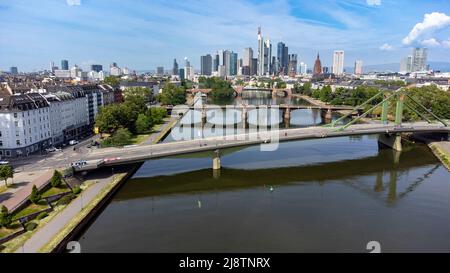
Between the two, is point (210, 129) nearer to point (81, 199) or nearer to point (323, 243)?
point (81, 199)

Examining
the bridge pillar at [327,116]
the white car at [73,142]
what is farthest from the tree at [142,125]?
the bridge pillar at [327,116]

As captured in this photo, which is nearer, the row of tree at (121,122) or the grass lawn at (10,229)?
the grass lawn at (10,229)

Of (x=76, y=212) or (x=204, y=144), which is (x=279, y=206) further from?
(x=76, y=212)

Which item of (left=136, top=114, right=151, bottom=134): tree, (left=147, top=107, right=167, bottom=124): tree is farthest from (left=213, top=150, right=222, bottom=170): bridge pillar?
(left=147, top=107, right=167, bottom=124): tree

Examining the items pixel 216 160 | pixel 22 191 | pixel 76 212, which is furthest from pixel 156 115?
pixel 76 212

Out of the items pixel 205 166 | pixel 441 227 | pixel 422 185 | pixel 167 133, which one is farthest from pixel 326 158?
pixel 167 133

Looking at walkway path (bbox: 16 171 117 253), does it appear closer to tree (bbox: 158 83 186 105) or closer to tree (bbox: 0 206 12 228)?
tree (bbox: 0 206 12 228)

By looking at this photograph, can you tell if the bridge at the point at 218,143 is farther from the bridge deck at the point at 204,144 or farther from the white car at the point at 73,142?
the white car at the point at 73,142
